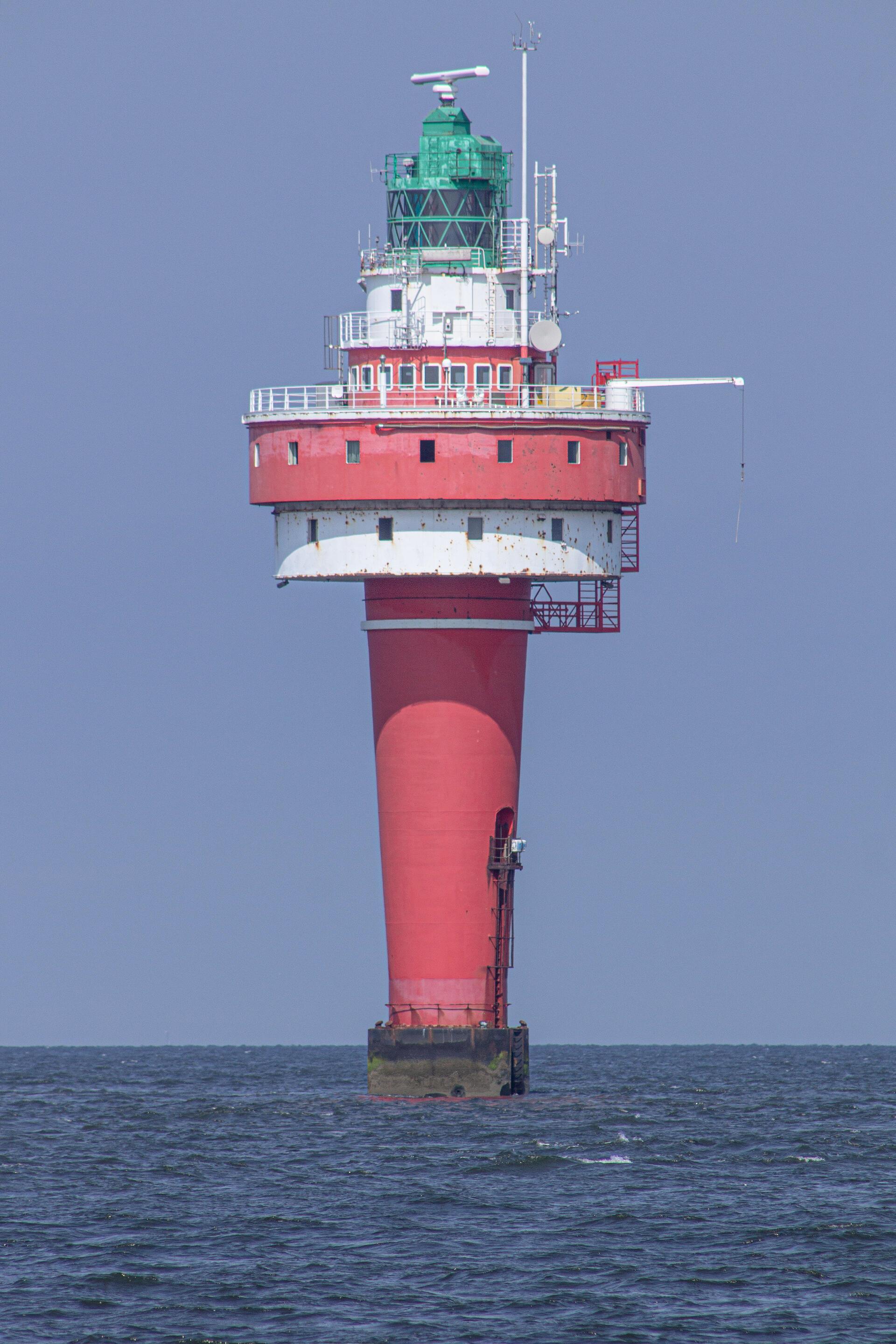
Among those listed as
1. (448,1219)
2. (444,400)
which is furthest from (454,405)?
(448,1219)

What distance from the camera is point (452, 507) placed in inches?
2653

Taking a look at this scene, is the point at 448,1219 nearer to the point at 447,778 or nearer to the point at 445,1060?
the point at 445,1060

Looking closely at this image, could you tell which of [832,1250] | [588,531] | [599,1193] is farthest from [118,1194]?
[588,531]

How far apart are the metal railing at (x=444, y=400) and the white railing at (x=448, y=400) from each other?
0.04 ft

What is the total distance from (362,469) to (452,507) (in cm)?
254

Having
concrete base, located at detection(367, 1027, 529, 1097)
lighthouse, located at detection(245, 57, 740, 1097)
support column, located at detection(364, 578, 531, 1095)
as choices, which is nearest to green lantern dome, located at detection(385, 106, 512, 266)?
lighthouse, located at detection(245, 57, 740, 1097)

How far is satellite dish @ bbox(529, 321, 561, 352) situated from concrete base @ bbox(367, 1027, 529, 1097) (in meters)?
18.1

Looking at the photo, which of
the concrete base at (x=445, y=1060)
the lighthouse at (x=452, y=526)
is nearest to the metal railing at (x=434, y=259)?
the lighthouse at (x=452, y=526)

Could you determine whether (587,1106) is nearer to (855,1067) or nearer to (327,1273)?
(327,1273)

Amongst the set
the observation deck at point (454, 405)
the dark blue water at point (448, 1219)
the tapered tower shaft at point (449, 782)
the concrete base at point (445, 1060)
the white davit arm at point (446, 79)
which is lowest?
the dark blue water at point (448, 1219)

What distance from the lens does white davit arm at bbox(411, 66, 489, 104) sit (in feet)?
232

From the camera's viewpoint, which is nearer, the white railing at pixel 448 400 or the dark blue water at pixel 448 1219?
the dark blue water at pixel 448 1219

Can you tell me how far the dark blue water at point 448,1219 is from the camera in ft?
151

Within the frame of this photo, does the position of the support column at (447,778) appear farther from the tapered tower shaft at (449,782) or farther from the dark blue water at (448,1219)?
the dark blue water at (448,1219)
